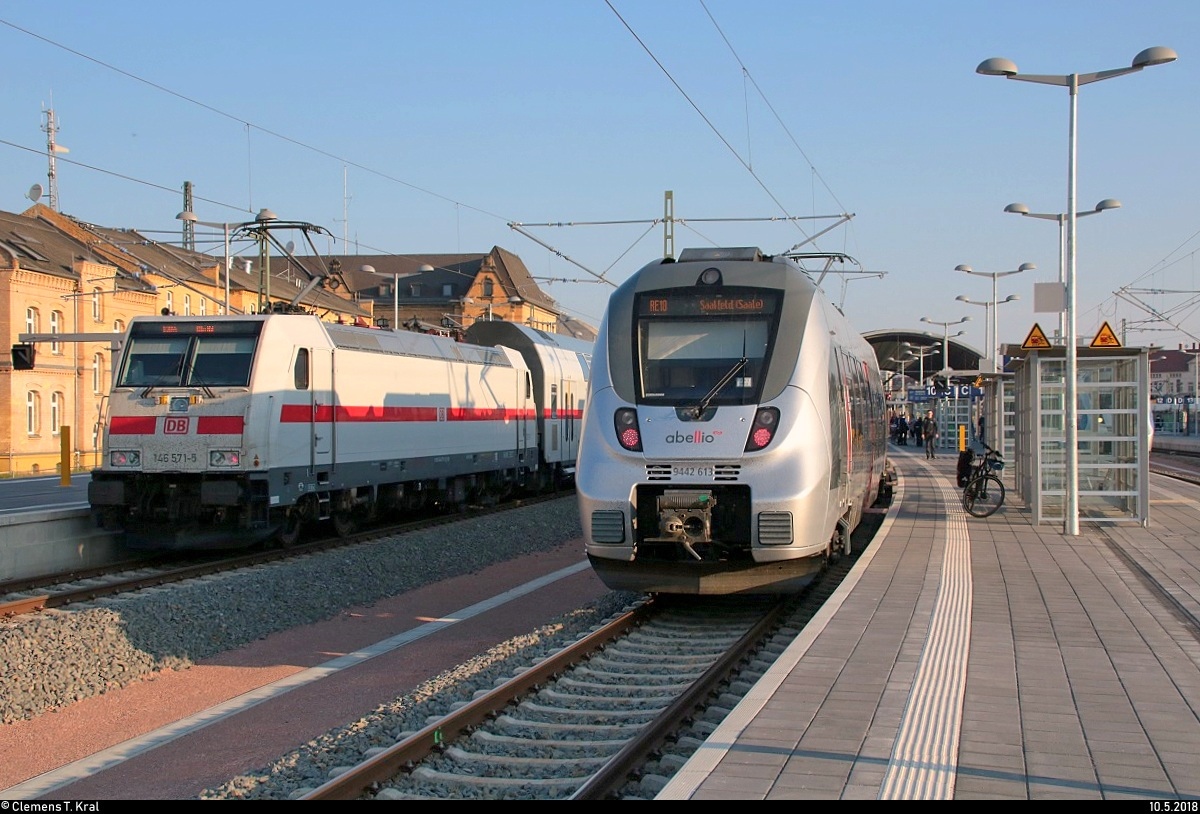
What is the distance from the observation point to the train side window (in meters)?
16.7

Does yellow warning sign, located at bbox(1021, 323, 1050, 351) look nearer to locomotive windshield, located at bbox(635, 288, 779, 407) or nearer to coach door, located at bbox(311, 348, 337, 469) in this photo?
locomotive windshield, located at bbox(635, 288, 779, 407)

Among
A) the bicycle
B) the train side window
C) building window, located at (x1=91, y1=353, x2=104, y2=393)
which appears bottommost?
the bicycle

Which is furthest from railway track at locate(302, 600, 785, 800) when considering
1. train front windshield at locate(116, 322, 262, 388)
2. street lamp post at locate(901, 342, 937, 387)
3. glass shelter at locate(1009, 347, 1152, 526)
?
street lamp post at locate(901, 342, 937, 387)

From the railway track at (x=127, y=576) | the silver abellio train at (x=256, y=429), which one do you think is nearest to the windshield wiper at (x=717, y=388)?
the railway track at (x=127, y=576)

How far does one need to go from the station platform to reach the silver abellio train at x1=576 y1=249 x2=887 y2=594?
949mm

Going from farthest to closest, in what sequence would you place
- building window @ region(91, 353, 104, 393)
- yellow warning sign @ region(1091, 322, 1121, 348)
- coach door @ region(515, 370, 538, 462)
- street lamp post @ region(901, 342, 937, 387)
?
street lamp post @ region(901, 342, 937, 387) < building window @ region(91, 353, 104, 393) < coach door @ region(515, 370, 538, 462) < yellow warning sign @ region(1091, 322, 1121, 348)

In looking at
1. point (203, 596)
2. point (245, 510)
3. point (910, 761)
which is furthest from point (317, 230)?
point (910, 761)

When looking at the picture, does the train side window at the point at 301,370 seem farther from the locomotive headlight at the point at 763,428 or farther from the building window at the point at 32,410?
the building window at the point at 32,410

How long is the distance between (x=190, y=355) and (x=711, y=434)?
8818mm

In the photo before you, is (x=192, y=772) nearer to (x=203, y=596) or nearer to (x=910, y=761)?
(x=910, y=761)

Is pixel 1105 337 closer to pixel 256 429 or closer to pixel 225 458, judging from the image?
pixel 256 429

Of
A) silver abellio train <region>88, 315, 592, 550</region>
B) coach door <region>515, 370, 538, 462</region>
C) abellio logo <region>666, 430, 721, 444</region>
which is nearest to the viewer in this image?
abellio logo <region>666, 430, 721, 444</region>

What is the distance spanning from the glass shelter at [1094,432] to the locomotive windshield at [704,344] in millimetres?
8018

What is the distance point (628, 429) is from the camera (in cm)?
1075
